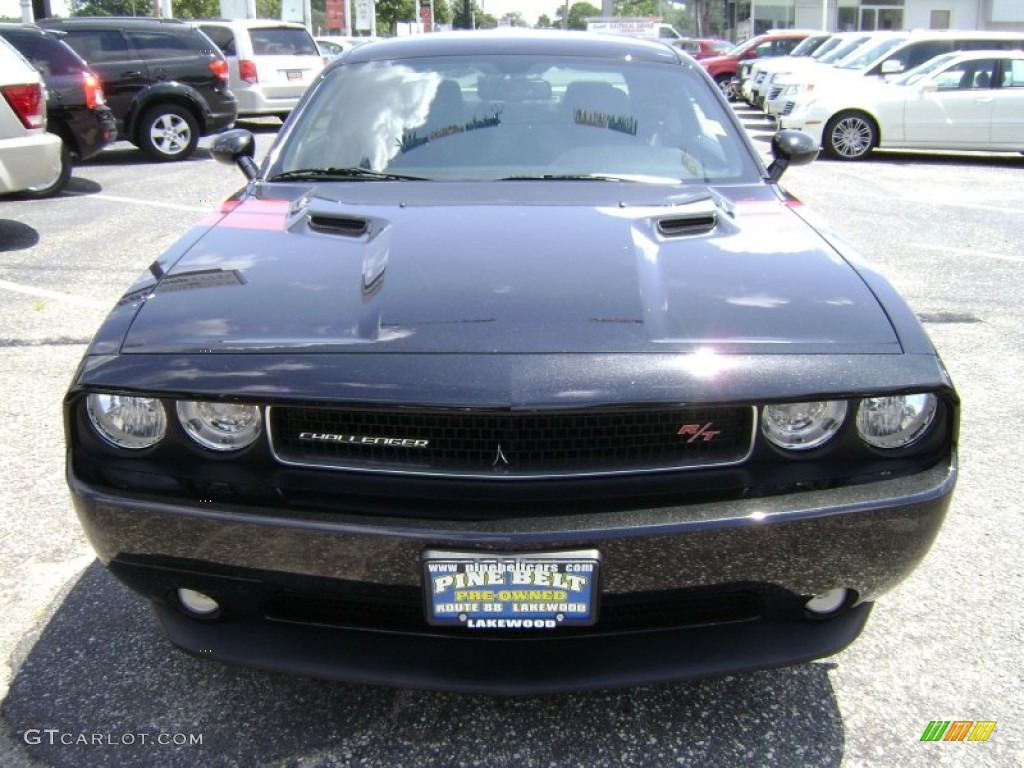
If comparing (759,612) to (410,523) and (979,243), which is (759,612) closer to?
(410,523)

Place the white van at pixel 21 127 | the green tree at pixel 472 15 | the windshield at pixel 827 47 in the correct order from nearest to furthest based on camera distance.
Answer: the white van at pixel 21 127
the windshield at pixel 827 47
the green tree at pixel 472 15

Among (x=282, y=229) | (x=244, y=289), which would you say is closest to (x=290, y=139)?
(x=282, y=229)

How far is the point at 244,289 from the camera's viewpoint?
232 centimetres

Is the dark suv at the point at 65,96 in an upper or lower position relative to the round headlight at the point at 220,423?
upper

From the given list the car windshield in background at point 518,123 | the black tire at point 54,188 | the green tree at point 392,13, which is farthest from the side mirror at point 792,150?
the green tree at point 392,13

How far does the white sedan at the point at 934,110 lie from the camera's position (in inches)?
514

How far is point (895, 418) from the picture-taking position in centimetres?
209

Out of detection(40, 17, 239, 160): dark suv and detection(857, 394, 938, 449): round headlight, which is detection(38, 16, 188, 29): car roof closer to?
detection(40, 17, 239, 160): dark suv

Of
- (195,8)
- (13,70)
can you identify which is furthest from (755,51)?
(195,8)

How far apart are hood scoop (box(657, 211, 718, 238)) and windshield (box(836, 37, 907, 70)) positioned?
1337 centimetres

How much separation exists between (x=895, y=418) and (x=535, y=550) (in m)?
0.81

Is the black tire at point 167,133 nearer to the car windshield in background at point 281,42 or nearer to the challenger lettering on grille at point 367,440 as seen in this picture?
the car windshield in background at point 281,42

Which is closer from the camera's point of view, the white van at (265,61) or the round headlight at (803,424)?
the round headlight at (803,424)

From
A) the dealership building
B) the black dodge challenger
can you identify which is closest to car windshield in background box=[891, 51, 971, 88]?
the black dodge challenger
